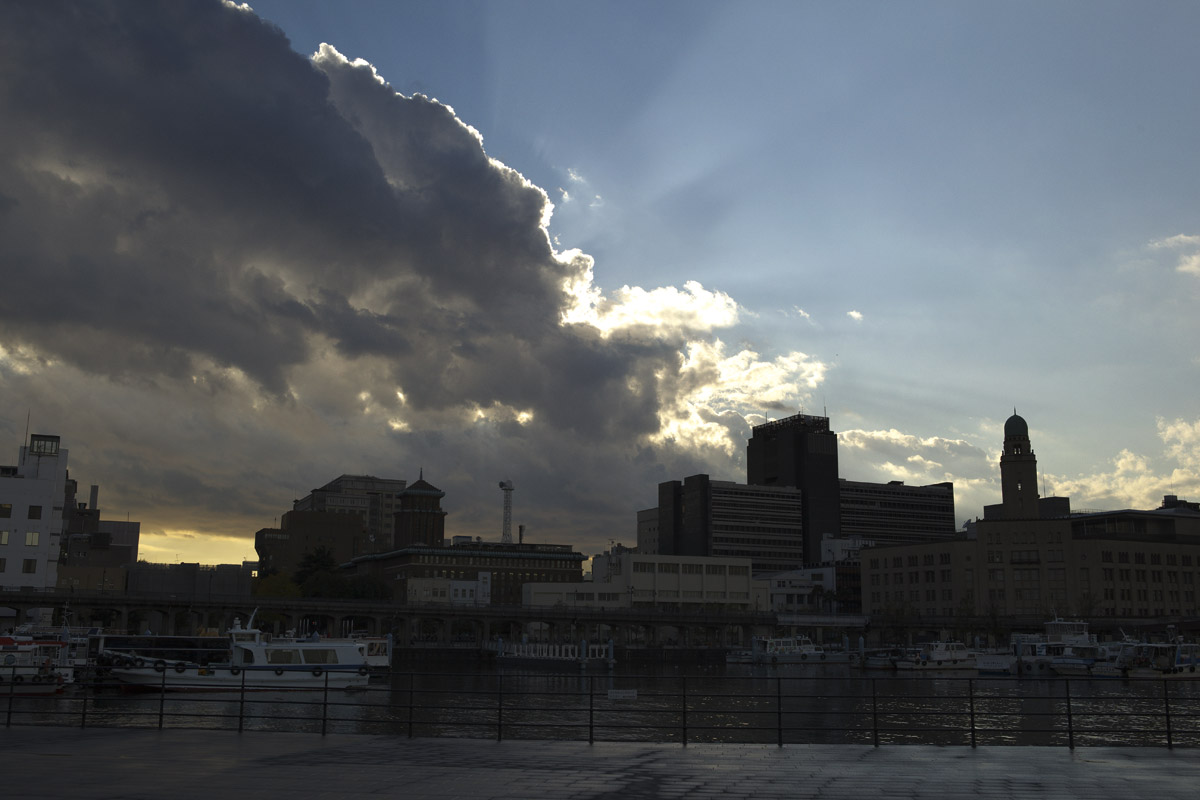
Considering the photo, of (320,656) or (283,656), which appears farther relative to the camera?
(320,656)

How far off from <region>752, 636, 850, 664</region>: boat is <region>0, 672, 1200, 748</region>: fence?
43481mm

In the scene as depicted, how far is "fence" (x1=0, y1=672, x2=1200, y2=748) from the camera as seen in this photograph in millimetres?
37500

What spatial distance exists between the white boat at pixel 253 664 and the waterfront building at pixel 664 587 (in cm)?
9892

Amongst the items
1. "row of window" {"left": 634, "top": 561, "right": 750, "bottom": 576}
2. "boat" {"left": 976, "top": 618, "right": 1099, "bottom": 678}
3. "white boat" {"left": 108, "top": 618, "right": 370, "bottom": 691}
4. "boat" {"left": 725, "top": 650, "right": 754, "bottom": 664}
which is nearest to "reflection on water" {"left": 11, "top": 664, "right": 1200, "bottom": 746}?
"white boat" {"left": 108, "top": 618, "right": 370, "bottom": 691}

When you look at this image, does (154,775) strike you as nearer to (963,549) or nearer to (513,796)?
(513,796)

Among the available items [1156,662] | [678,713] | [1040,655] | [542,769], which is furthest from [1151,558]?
[542,769]

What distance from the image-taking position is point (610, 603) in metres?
178

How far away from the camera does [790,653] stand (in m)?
137

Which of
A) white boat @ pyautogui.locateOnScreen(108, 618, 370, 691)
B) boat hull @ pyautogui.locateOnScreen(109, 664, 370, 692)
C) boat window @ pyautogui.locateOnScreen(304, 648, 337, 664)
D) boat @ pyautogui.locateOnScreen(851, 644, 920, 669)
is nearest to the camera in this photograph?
boat hull @ pyautogui.locateOnScreen(109, 664, 370, 692)

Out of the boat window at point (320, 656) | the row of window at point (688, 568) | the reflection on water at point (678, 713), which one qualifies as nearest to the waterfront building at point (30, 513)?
the reflection on water at point (678, 713)

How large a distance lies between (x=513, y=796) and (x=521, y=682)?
85336 mm

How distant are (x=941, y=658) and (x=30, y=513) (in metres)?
106

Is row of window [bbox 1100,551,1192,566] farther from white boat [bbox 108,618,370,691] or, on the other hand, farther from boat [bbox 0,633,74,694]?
boat [bbox 0,633,74,694]

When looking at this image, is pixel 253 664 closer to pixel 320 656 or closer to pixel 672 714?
pixel 320 656
